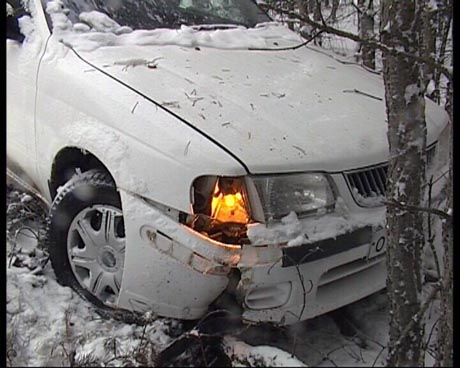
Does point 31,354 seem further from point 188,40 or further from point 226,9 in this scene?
point 226,9

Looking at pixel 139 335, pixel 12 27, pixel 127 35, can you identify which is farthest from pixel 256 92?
pixel 12 27

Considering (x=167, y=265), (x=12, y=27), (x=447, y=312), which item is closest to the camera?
(x=447, y=312)

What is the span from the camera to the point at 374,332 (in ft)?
9.27

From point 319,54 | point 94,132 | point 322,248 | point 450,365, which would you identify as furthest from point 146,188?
point 319,54

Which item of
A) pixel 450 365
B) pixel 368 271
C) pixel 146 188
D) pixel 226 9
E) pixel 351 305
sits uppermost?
pixel 226 9

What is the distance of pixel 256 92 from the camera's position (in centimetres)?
317

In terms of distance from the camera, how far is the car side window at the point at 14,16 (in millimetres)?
3631

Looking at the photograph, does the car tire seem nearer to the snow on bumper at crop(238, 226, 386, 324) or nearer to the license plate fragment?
the snow on bumper at crop(238, 226, 386, 324)

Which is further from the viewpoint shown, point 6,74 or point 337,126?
point 6,74

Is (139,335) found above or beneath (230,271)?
beneath

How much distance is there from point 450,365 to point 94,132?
6.01 ft

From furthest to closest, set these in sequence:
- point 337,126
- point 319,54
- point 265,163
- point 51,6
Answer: point 319,54, point 51,6, point 337,126, point 265,163

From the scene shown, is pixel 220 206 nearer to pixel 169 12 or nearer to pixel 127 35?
pixel 127 35

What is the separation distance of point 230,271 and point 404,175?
2.70 feet
